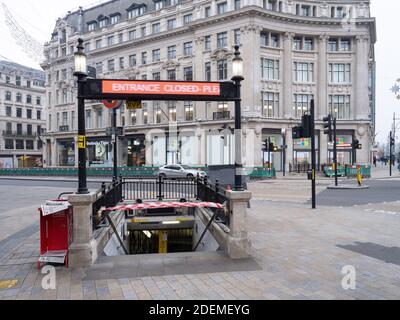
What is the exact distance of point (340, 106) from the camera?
40438 millimetres

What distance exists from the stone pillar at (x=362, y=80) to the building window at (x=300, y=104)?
6356mm

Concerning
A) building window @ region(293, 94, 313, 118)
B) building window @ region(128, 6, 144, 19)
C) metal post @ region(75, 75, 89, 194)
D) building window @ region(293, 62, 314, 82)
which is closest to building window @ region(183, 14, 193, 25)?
building window @ region(128, 6, 144, 19)

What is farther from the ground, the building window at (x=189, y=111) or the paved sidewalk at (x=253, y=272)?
the building window at (x=189, y=111)

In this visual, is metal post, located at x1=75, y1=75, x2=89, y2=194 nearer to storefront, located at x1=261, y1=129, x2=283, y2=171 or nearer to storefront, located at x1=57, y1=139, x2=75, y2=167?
storefront, located at x1=261, y1=129, x2=283, y2=171

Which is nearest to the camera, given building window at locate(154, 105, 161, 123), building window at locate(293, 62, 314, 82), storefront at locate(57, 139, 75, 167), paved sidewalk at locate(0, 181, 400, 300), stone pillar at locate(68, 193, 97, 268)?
paved sidewalk at locate(0, 181, 400, 300)

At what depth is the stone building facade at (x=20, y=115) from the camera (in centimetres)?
6334

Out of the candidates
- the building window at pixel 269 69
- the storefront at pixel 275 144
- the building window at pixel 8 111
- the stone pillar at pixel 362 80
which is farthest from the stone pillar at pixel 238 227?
the building window at pixel 8 111

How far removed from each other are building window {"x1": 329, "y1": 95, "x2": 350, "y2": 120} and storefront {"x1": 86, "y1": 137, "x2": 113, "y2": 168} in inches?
1297

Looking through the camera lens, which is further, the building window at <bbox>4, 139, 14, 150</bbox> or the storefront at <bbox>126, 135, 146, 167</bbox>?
the building window at <bbox>4, 139, 14, 150</bbox>

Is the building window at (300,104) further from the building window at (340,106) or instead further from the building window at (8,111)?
the building window at (8,111)

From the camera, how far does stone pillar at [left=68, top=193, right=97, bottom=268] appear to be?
5.81 meters

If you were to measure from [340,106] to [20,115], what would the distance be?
212 ft

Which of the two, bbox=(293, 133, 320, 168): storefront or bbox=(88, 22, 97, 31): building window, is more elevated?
bbox=(88, 22, 97, 31): building window

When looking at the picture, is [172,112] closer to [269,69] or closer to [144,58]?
[144,58]
